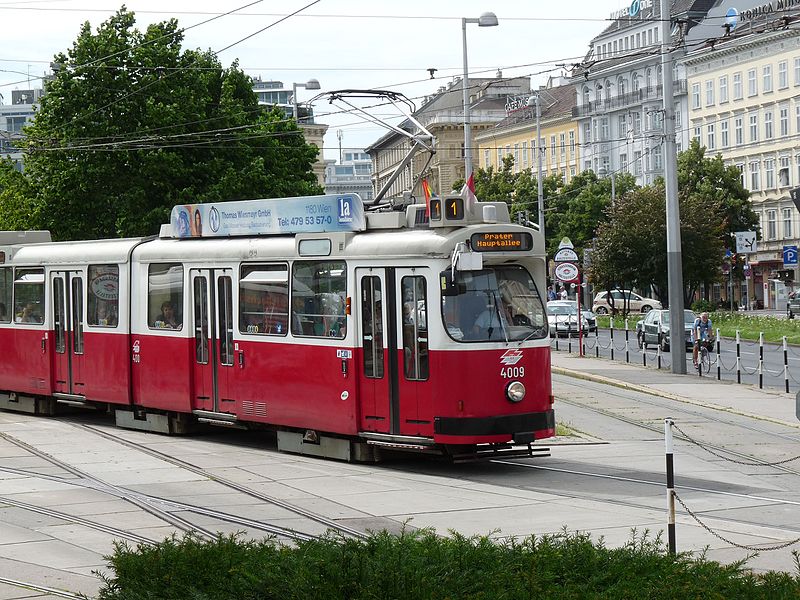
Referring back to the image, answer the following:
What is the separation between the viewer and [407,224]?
55.7ft

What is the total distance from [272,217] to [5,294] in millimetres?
8264

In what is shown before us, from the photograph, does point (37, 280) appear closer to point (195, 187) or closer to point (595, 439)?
point (595, 439)

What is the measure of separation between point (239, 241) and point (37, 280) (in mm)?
6177

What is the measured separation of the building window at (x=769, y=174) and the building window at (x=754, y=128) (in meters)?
1.97

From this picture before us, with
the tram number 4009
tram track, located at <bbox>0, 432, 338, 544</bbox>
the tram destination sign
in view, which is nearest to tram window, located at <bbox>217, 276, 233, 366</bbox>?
tram track, located at <bbox>0, 432, 338, 544</bbox>

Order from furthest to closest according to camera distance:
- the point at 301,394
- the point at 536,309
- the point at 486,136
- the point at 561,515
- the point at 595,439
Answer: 1. the point at 486,136
2. the point at 595,439
3. the point at 301,394
4. the point at 536,309
5. the point at 561,515

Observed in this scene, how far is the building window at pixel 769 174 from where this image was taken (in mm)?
85312

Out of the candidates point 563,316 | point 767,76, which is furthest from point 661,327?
point 767,76

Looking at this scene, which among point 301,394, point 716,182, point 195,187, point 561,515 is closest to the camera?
point 561,515

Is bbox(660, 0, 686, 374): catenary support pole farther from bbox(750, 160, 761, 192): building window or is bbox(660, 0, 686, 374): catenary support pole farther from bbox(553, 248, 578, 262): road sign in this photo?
bbox(750, 160, 761, 192): building window

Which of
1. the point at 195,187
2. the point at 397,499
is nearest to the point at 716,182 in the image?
the point at 195,187

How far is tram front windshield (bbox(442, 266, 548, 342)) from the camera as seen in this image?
16062 millimetres

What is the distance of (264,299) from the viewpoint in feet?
61.3

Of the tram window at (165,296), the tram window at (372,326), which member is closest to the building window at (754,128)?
the tram window at (165,296)
